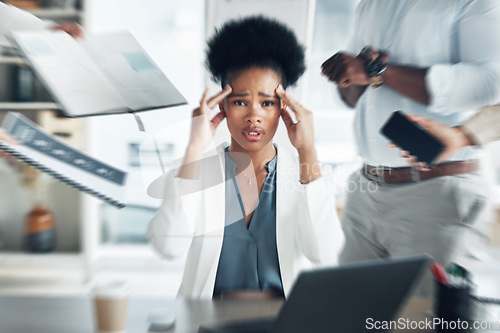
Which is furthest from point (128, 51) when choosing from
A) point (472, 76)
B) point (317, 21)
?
point (472, 76)

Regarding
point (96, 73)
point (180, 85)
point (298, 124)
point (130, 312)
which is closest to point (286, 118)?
point (298, 124)

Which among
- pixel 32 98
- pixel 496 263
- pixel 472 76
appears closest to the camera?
pixel 472 76

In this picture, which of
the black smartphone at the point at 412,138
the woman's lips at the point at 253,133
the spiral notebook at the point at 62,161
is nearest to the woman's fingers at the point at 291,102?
the woman's lips at the point at 253,133

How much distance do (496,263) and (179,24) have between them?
7.05ft

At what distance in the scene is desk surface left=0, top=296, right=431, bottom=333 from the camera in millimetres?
875

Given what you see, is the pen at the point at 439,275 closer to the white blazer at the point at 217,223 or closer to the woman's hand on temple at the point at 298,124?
the white blazer at the point at 217,223

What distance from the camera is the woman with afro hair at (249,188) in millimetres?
1231

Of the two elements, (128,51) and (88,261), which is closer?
(128,51)

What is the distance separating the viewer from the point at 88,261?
103 inches

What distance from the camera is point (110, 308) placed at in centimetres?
84

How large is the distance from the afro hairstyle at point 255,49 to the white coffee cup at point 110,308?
0.69 meters

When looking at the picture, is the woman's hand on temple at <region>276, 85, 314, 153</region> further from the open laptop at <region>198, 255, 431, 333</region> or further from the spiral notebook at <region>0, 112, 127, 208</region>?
the open laptop at <region>198, 255, 431, 333</region>

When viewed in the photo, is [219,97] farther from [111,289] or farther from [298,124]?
[111,289]

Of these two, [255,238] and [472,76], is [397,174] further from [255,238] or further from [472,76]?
[255,238]
